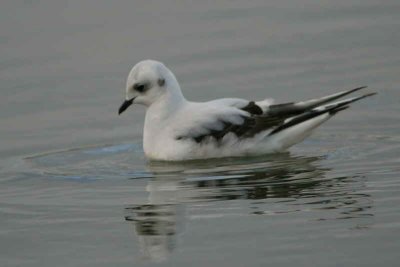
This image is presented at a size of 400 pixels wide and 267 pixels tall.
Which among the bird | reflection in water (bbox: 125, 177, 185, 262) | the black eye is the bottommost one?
reflection in water (bbox: 125, 177, 185, 262)

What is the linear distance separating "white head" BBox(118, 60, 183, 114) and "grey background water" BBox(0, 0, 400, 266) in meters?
0.55

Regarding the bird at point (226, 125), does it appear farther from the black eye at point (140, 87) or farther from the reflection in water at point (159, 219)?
the reflection in water at point (159, 219)

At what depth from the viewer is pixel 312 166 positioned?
471 inches

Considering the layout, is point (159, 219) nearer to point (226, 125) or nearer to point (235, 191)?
point (235, 191)

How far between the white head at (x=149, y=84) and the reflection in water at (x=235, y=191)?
772 millimetres

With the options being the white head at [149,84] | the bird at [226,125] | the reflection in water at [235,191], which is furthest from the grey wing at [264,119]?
the white head at [149,84]

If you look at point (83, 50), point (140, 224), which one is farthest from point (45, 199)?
point (83, 50)

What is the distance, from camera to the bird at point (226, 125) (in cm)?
1259

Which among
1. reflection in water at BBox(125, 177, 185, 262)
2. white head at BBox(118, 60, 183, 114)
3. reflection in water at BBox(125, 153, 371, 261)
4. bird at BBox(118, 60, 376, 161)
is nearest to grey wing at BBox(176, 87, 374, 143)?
bird at BBox(118, 60, 376, 161)

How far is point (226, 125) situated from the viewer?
497 inches

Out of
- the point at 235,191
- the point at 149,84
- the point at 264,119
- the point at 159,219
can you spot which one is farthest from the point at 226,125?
the point at 159,219

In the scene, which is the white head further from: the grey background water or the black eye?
the grey background water

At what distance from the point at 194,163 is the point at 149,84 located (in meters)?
0.99

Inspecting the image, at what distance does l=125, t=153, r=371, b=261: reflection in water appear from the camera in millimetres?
9820
